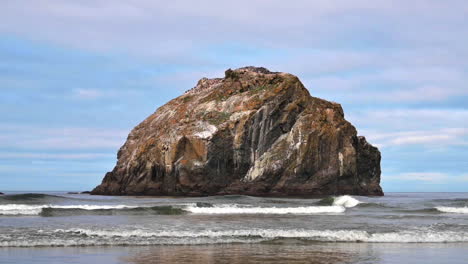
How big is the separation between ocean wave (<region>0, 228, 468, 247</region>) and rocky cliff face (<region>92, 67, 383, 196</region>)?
125 ft

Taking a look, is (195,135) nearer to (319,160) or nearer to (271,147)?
(271,147)

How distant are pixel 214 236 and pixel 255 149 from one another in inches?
1653

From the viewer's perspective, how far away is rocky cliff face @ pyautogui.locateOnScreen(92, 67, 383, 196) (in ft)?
200

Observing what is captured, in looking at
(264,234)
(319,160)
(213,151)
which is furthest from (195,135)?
(264,234)

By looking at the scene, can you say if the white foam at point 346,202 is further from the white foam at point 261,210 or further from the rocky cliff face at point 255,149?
the rocky cliff face at point 255,149

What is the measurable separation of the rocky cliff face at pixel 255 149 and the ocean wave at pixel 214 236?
3803 cm

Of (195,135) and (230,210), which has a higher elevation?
(195,135)

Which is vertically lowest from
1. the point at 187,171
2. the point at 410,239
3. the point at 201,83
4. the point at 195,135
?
the point at 410,239

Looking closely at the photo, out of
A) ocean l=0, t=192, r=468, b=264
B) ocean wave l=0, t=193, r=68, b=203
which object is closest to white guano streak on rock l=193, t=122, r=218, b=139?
ocean wave l=0, t=193, r=68, b=203

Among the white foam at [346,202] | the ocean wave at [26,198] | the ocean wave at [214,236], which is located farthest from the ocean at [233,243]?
the ocean wave at [26,198]

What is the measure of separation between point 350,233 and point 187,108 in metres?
49.4

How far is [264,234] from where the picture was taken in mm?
20891

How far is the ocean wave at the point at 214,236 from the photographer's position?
1914 centimetres

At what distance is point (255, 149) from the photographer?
62406 millimetres
